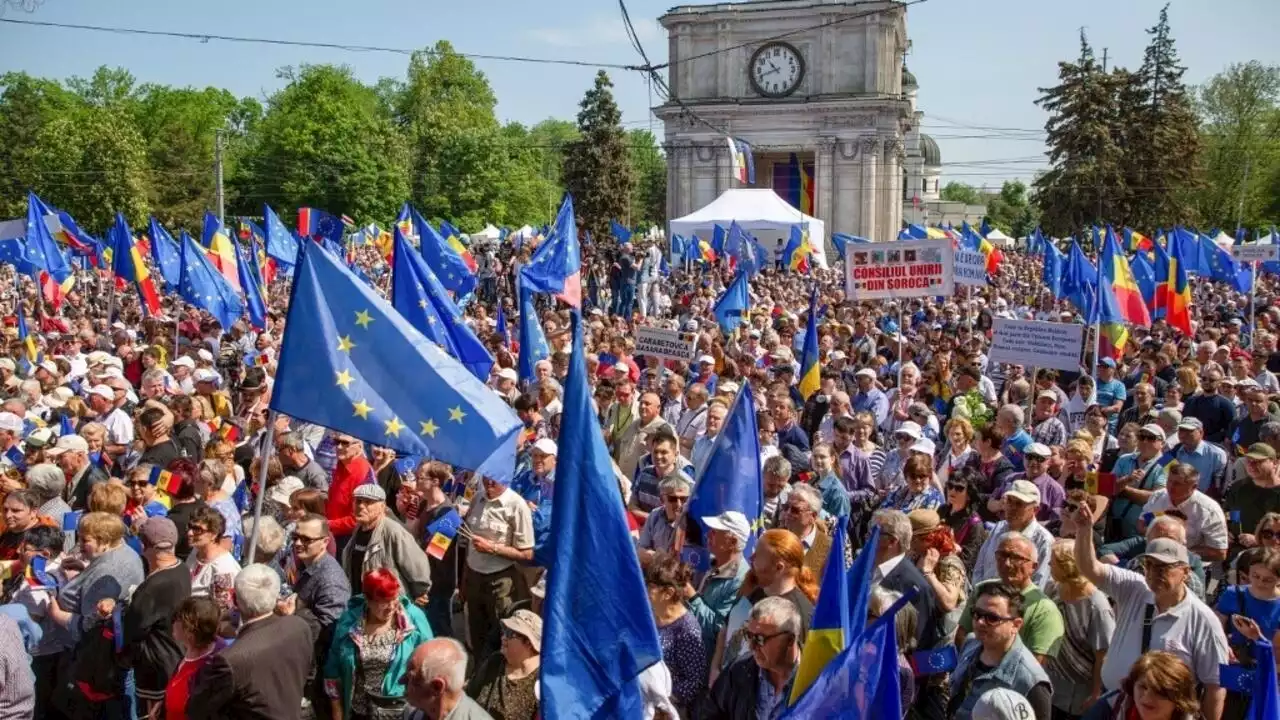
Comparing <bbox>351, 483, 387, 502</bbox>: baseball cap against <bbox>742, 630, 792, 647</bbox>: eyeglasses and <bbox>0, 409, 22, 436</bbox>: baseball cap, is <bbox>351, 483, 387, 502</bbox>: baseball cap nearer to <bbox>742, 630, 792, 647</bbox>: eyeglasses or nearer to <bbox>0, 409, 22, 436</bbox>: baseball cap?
<bbox>742, 630, 792, 647</bbox>: eyeglasses

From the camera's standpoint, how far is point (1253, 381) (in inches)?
488

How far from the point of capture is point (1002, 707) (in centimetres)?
462

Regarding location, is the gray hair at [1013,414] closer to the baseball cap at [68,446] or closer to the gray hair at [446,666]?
the gray hair at [446,666]

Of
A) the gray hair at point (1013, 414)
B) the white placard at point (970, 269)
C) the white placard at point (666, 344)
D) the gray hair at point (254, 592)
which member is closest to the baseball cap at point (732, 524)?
the gray hair at point (254, 592)

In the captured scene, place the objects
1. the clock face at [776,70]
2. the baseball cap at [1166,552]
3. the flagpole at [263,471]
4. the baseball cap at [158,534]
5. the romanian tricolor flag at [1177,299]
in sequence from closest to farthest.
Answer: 1. the baseball cap at [1166,552]
2. the flagpole at [263,471]
3. the baseball cap at [158,534]
4. the romanian tricolor flag at [1177,299]
5. the clock face at [776,70]

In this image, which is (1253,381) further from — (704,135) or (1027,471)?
(704,135)

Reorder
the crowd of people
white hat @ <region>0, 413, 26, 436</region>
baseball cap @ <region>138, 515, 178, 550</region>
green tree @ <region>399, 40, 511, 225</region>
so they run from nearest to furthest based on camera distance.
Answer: the crowd of people
baseball cap @ <region>138, 515, 178, 550</region>
white hat @ <region>0, 413, 26, 436</region>
green tree @ <region>399, 40, 511, 225</region>

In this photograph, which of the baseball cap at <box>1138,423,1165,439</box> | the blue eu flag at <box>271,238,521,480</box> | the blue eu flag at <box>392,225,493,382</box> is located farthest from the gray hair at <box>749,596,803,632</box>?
the blue eu flag at <box>392,225,493,382</box>

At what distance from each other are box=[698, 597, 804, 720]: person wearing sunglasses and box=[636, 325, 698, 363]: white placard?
25.6 ft

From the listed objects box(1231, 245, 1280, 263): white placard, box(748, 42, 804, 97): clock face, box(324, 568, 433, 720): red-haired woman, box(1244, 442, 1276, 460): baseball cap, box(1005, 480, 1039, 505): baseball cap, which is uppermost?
box(748, 42, 804, 97): clock face

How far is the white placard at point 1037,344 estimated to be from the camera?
11.8 metres

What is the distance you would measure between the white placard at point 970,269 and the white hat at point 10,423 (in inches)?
531

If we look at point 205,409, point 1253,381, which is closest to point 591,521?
point 205,409

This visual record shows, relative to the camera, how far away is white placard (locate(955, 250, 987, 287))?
19.4m
